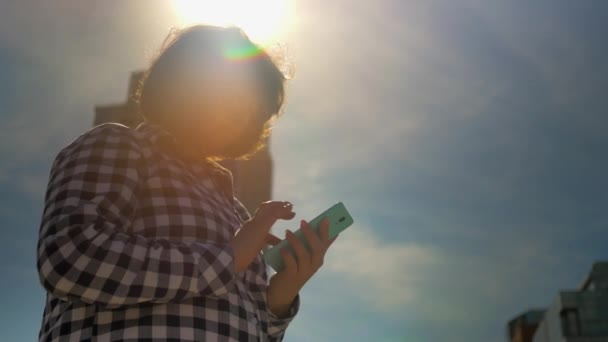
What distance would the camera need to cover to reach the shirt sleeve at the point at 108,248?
1.59 metres

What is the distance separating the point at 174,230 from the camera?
6.10 feet

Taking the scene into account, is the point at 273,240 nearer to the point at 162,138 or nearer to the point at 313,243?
the point at 313,243

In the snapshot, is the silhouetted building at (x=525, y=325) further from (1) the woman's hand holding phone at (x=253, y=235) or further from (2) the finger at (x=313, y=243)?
(1) the woman's hand holding phone at (x=253, y=235)

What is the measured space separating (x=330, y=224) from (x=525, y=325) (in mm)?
124012

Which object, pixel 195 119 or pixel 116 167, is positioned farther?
pixel 195 119

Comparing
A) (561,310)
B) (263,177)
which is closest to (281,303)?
(561,310)

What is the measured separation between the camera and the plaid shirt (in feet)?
5.26

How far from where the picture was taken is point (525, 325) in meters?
116

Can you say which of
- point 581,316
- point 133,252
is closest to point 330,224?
point 133,252

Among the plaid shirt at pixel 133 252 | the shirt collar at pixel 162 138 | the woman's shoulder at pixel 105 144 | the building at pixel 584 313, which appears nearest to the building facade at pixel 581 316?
the building at pixel 584 313

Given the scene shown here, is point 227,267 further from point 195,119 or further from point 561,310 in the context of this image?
point 561,310

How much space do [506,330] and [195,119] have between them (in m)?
135

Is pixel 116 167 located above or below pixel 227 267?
above

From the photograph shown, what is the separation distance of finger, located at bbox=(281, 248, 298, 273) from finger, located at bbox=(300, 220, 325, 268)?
0.20ft
